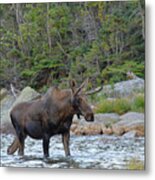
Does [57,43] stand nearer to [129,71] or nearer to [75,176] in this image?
[129,71]

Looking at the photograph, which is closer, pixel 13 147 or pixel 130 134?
pixel 130 134

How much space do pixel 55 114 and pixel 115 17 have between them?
0.49 m

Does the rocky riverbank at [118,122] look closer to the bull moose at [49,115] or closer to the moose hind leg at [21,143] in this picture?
the bull moose at [49,115]

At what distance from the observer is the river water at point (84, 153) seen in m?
2.19

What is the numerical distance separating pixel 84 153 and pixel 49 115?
0.73ft

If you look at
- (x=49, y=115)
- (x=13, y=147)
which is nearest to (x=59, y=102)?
(x=49, y=115)

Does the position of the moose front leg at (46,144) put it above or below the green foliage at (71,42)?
below

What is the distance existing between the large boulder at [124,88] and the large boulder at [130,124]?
0.30 ft

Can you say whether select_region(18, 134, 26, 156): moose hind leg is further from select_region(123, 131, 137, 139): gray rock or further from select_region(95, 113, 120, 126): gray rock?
select_region(123, 131, 137, 139): gray rock

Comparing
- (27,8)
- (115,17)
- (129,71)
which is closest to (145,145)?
(129,71)

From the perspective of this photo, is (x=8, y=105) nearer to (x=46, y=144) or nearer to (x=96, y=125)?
(x=46, y=144)

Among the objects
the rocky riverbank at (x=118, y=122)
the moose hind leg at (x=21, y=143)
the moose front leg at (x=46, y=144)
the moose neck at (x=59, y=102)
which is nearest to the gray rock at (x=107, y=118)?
the rocky riverbank at (x=118, y=122)

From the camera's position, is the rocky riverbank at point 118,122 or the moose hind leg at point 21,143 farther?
the moose hind leg at point 21,143

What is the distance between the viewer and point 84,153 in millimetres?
2229
